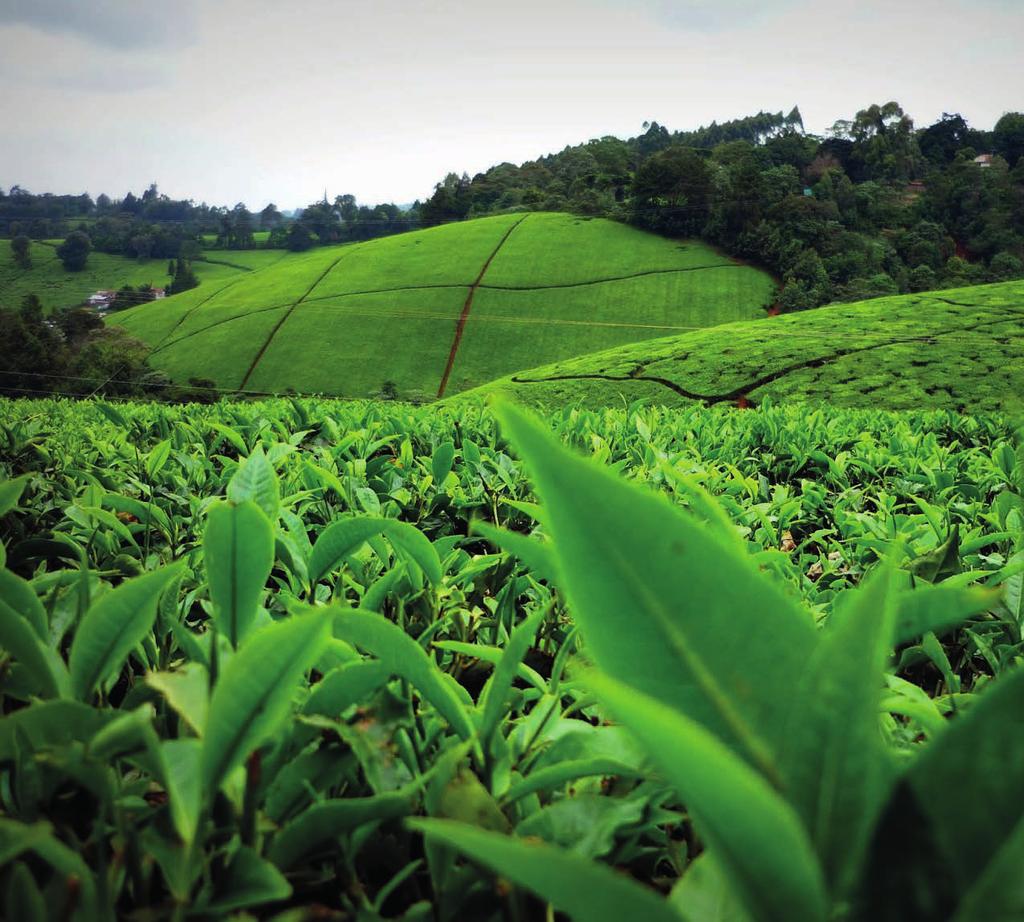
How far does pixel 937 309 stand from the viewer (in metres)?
26.2

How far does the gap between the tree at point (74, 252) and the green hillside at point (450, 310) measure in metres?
10.6

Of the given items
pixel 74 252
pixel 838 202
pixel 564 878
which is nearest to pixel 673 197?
pixel 838 202

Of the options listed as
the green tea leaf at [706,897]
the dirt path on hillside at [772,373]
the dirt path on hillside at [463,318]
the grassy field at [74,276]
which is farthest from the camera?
the grassy field at [74,276]

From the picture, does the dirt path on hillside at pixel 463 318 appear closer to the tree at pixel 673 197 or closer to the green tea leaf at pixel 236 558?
the tree at pixel 673 197

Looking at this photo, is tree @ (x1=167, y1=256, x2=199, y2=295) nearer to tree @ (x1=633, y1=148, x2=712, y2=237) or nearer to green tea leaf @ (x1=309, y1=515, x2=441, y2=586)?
tree @ (x1=633, y1=148, x2=712, y2=237)

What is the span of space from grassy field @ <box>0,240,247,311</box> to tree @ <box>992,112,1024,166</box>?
3222 inches

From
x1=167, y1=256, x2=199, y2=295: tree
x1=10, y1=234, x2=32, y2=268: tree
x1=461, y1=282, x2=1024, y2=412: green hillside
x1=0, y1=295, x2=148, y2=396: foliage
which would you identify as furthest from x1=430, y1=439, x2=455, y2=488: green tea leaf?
x1=167, y1=256, x2=199, y2=295: tree

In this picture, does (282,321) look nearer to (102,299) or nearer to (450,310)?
(450,310)

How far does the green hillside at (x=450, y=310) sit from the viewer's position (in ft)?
147

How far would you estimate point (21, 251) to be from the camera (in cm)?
5950

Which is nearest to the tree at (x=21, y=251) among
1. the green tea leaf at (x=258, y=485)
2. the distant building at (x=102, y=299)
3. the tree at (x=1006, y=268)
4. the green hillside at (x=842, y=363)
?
the distant building at (x=102, y=299)

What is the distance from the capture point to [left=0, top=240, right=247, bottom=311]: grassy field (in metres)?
56.4

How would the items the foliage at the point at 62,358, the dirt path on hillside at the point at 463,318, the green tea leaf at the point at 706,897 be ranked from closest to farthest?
the green tea leaf at the point at 706,897 < the foliage at the point at 62,358 < the dirt path on hillside at the point at 463,318

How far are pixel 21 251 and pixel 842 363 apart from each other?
66180 mm
